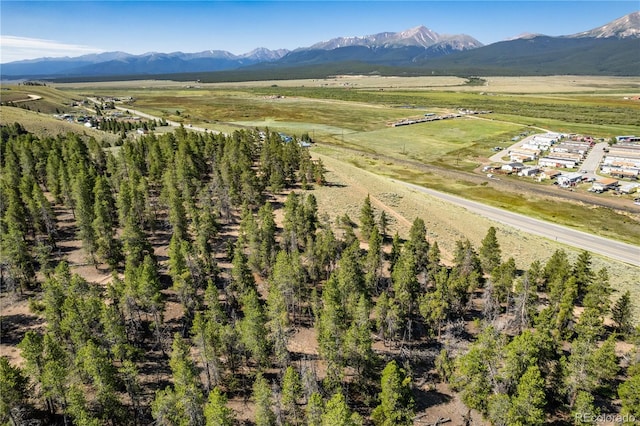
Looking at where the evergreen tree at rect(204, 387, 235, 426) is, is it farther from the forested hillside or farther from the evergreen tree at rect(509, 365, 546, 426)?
the evergreen tree at rect(509, 365, 546, 426)

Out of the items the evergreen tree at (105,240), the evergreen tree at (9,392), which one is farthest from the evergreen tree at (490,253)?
the evergreen tree at (9,392)

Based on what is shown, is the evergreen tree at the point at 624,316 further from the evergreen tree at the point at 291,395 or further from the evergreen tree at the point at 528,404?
the evergreen tree at the point at 291,395

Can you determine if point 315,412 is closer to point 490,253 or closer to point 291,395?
point 291,395

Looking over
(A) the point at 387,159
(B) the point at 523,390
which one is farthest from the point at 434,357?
(A) the point at 387,159

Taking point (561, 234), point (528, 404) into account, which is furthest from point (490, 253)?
point (561, 234)

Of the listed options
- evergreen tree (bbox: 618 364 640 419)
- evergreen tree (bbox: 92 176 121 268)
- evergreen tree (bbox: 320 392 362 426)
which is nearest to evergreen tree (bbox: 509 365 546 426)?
evergreen tree (bbox: 618 364 640 419)

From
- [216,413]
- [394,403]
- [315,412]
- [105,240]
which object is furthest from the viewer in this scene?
[105,240]

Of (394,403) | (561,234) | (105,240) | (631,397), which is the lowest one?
(561,234)
